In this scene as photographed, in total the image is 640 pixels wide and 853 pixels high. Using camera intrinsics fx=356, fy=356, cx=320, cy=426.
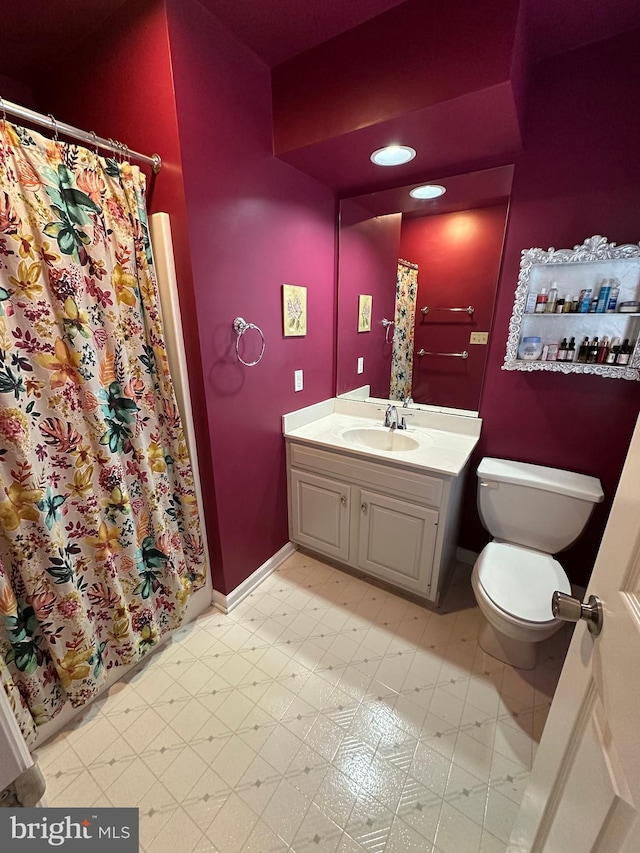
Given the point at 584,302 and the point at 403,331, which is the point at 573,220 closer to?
the point at 584,302

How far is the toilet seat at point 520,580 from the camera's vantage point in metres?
1.31

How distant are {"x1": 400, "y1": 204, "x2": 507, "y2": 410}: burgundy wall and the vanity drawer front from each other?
1.86 feet

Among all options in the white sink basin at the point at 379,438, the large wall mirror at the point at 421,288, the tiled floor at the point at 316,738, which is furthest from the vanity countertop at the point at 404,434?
the tiled floor at the point at 316,738

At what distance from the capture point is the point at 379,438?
2.05 meters

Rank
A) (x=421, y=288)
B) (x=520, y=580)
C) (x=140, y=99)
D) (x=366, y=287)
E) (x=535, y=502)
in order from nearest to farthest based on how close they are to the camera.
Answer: (x=140, y=99) → (x=520, y=580) → (x=535, y=502) → (x=421, y=288) → (x=366, y=287)

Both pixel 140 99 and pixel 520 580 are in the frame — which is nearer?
pixel 140 99

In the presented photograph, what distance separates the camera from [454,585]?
1941mm

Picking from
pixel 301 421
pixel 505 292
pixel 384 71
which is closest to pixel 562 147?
pixel 505 292

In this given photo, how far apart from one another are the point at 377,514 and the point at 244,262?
1314 mm

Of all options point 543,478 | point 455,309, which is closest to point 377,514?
point 543,478

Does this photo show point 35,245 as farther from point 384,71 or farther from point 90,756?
point 90,756

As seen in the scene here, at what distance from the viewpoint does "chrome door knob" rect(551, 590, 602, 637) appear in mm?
614

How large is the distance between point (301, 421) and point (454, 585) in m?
1.23

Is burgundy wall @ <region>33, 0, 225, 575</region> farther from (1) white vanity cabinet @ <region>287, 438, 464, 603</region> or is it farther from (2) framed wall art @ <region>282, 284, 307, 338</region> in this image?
(1) white vanity cabinet @ <region>287, 438, 464, 603</region>
